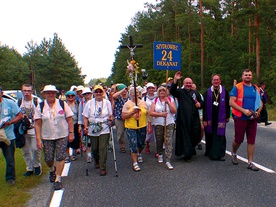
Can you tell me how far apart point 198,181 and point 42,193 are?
2.69 metres

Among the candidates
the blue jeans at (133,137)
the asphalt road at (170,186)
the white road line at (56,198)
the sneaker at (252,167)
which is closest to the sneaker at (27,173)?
the asphalt road at (170,186)

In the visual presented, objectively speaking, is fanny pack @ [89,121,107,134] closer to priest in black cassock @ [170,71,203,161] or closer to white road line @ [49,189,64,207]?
white road line @ [49,189,64,207]

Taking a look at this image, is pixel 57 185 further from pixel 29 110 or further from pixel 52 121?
pixel 29 110

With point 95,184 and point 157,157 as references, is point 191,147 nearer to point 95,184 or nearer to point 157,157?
point 157,157

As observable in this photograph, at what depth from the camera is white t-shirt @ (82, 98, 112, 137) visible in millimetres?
6242

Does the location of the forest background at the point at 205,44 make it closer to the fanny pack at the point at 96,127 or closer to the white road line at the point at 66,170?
the white road line at the point at 66,170

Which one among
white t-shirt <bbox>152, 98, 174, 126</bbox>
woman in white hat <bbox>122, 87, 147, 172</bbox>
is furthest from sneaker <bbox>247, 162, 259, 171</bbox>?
woman in white hat <bbox>122, 87, 147, 172</bbox>

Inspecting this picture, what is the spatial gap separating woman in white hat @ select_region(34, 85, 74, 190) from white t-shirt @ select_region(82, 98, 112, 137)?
0.70 metres

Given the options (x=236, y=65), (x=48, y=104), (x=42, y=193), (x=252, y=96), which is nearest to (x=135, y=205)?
(x=42, y=193)

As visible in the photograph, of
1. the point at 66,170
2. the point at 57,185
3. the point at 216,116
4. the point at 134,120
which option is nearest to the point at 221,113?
the point at 216,116

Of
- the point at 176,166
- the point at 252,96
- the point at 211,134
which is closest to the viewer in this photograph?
the point at 252,96

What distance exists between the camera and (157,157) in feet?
25.2

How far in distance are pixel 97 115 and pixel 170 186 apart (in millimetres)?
2009

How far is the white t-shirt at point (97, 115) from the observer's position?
6242 mm
